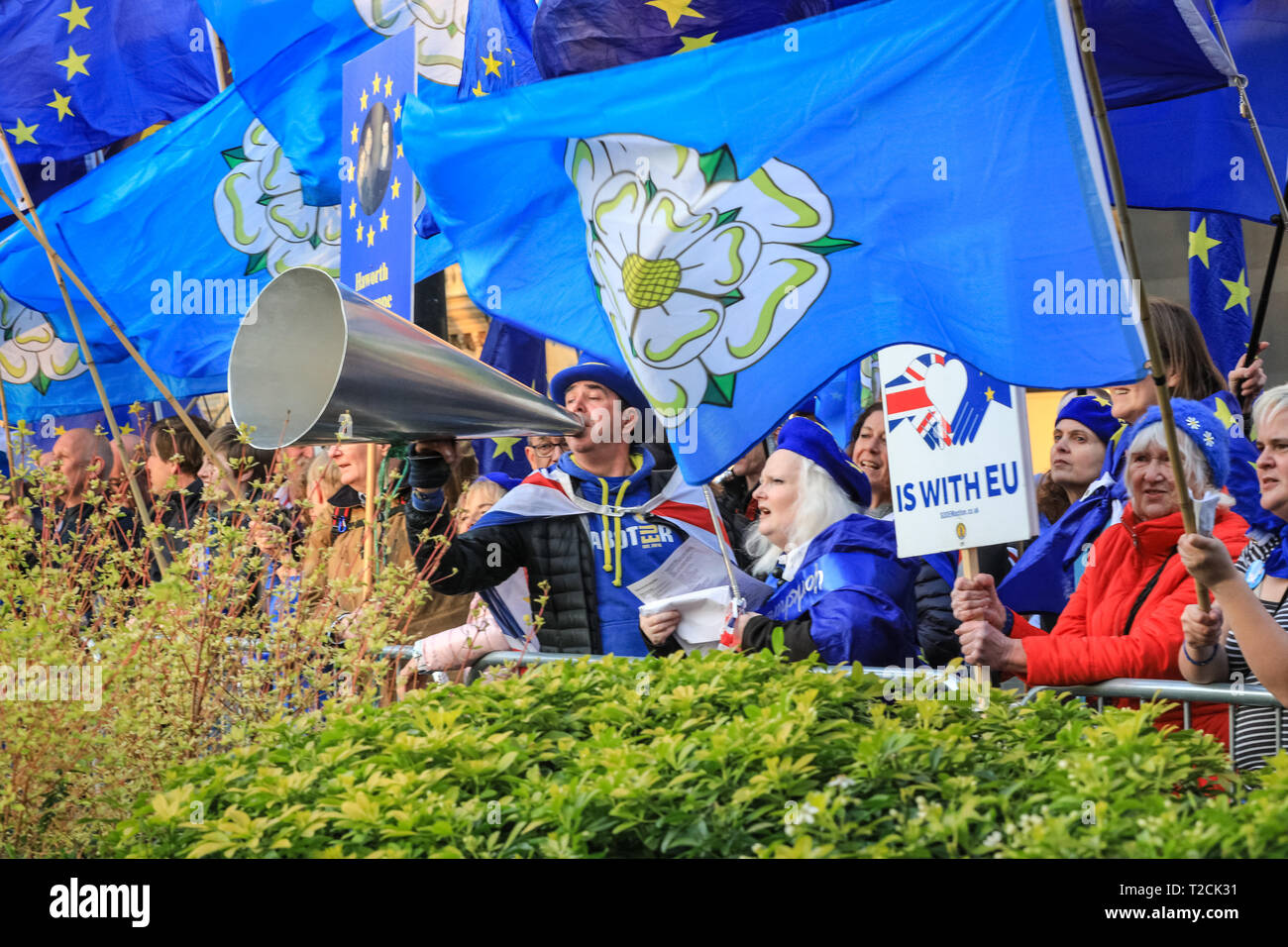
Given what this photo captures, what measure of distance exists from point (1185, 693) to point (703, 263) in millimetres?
1748

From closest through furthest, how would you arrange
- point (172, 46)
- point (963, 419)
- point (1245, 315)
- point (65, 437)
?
point (963, 419) < point (1245, 315) < point (65, 437) < point (172, 46)

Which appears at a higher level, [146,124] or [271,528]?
[146,124]

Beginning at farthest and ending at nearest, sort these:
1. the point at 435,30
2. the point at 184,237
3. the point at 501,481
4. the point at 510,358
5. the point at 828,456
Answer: the point at 184,237
the point at 510,358
the point at 435,30
the point at 501,481
the point at 828,456

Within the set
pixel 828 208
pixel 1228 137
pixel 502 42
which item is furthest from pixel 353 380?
pixel 1228 137

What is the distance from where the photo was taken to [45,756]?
2617mm

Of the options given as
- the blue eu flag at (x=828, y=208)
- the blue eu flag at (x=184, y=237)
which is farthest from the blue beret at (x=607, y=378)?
the blue eu flag at (x=184, y=237)

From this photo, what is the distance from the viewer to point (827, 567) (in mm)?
4246

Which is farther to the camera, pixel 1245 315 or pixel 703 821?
pixel 1245 315

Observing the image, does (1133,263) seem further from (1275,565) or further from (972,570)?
(972,570)

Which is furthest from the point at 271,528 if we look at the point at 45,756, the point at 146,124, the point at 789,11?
the point at 146,124

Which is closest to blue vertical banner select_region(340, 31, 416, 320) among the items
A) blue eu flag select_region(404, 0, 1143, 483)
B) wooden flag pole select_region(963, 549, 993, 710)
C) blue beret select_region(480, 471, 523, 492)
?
blue eu flag select_region(404, 0, 1143, 483)
